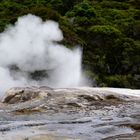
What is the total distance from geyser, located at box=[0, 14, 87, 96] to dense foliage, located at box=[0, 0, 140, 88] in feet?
A: 3.16

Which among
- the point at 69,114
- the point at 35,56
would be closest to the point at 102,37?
the point at 35,56

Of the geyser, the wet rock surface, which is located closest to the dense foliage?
the geyser

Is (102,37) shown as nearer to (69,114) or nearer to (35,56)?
(35,56)

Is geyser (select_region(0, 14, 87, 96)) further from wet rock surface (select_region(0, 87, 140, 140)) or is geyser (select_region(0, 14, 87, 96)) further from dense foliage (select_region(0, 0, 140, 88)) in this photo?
wet rock surface (select_region(0, 87, 140, 140))

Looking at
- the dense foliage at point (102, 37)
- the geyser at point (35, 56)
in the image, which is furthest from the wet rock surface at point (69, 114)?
the dense foliage at point (102, 37)

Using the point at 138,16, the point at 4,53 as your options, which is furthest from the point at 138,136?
the point at 138,16

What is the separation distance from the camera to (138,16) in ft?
190

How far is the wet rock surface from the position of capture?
1539 centimetres

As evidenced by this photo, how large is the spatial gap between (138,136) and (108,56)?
103 feet

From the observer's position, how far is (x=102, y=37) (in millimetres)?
46844

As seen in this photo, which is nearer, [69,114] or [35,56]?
[69,114]

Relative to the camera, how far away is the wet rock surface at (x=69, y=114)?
50.5 feet

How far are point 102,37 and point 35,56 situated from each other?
46.1 feet

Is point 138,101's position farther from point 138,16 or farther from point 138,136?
point 138,16
